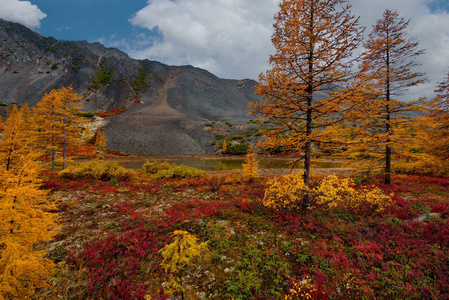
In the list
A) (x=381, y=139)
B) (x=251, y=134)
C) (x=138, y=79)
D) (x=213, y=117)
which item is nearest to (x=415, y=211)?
(x=381, y=139)

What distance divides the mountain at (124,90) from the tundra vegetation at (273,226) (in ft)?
154

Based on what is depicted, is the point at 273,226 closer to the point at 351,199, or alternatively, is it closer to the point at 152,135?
the point at 351,199

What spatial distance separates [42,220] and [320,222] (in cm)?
814

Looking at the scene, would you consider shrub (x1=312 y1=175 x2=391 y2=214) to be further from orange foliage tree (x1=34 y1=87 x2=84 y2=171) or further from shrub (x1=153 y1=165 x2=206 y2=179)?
orange foliage tree (x1=34 y1=87 x2=84 y2=171)

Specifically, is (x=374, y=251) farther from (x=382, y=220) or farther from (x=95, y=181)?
(x=95, y=181)

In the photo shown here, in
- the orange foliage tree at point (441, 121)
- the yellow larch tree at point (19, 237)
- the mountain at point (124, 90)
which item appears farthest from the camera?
the mountain at point (124, 90)

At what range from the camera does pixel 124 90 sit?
4188 inches

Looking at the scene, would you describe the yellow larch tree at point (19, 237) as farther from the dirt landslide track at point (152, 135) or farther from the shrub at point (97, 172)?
the dirt landslide track at point (152, 135)

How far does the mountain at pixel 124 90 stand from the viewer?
58822 millimetres

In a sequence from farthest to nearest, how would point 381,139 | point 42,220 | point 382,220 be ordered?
point 381,139, point 382,220, point 42,220

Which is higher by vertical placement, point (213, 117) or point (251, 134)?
point (213, 117)

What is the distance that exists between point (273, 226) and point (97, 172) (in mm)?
15086

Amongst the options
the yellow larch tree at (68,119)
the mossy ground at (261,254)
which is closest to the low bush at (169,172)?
the mossy ground at (261,254)

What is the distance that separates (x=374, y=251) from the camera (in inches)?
189
